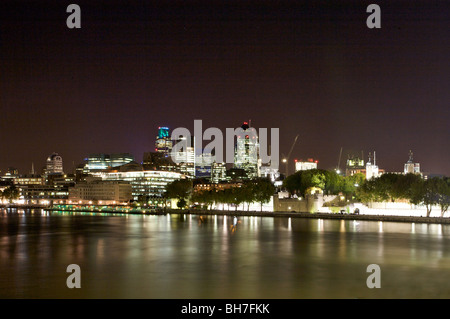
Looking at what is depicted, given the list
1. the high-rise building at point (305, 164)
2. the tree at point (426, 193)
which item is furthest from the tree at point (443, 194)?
the high-rise building at point (305, 164)

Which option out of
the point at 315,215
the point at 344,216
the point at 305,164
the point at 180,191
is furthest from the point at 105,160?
the point at 344,216

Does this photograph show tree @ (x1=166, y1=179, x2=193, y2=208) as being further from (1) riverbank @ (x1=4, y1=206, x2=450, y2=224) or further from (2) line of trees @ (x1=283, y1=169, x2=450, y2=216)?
(2) line of trees @ (x1=283, y1=169, x2=450, y2=216)

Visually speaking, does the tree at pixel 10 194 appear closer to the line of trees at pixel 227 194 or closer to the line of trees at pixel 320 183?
the line of trees at pixel 227 194

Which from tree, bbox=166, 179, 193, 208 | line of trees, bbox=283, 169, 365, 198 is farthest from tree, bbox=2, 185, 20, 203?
line of trees, bbox=283, 169, 365, 198

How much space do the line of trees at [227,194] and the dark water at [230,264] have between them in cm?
2973

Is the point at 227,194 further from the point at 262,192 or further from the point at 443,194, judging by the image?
the point at 443,194

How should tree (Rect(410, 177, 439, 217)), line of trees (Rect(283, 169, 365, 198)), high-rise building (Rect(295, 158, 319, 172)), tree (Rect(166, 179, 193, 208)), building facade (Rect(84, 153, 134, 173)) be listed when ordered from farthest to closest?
building facade (Rect(84, 153, 134, 173))
high-rise building (Rect(295, 158, 319, 172))
tree (Rect(166, 179, 193, 208))
line of trees (Rect(283, 169, 365, 198))
tree (Rect(410, 177, 439, 217))

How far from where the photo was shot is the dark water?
19.1 metres

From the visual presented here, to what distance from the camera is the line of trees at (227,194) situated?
232 ft

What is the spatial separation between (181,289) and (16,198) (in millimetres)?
126140

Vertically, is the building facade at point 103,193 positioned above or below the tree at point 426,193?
below

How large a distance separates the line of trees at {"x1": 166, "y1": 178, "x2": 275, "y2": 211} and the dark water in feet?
97.5

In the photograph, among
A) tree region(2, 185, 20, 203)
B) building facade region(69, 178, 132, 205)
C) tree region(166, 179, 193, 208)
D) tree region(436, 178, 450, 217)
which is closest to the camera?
tree region(436, 178, 450, 217)
